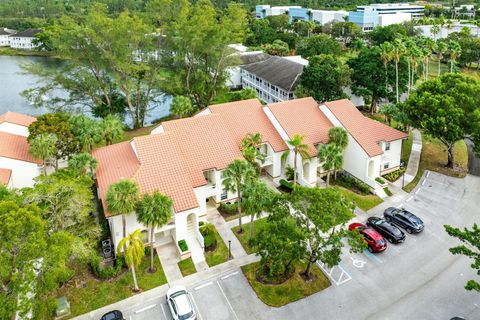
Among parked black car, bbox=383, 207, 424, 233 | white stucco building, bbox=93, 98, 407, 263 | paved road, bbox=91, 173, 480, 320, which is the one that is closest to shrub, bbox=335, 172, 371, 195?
white stucco building, bbox=93, 98, 407, 263

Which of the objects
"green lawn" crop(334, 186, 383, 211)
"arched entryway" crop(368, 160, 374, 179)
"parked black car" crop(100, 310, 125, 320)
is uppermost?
"arched entryway" crop(368, 160, 374, 179)

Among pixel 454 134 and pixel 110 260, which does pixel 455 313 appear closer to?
pixel 454 134

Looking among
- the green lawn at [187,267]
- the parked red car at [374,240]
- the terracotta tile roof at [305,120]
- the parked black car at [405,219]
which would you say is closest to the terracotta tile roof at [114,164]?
the green lawn at [187,267]

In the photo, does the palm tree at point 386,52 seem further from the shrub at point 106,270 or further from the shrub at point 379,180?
the shrub at point 106,270

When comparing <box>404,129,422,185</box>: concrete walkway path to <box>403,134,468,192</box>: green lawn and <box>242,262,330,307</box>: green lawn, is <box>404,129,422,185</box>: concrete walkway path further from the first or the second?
<box>242,262,330,307</box>: green lawn

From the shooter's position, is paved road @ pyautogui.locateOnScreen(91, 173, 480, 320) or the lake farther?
the lake

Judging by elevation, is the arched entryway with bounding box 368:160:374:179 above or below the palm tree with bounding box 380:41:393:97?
below

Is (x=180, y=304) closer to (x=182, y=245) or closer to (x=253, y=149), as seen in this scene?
(x=182, y=245)

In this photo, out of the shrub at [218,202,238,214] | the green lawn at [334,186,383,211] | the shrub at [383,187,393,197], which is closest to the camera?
the shrub at [218,202,238,214]

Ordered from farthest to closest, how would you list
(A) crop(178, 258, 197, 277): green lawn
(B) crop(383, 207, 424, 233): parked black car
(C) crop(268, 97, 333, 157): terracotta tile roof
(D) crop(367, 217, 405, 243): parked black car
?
(C) crop(268, 97, 333, 157): terracotta tile roof < (B) crop(383, 207, 424, 233): parked black car < (D) crop(367, 217, 405, 243): parked black car < (A) crop(178, 258, 197, 277): green lawn
